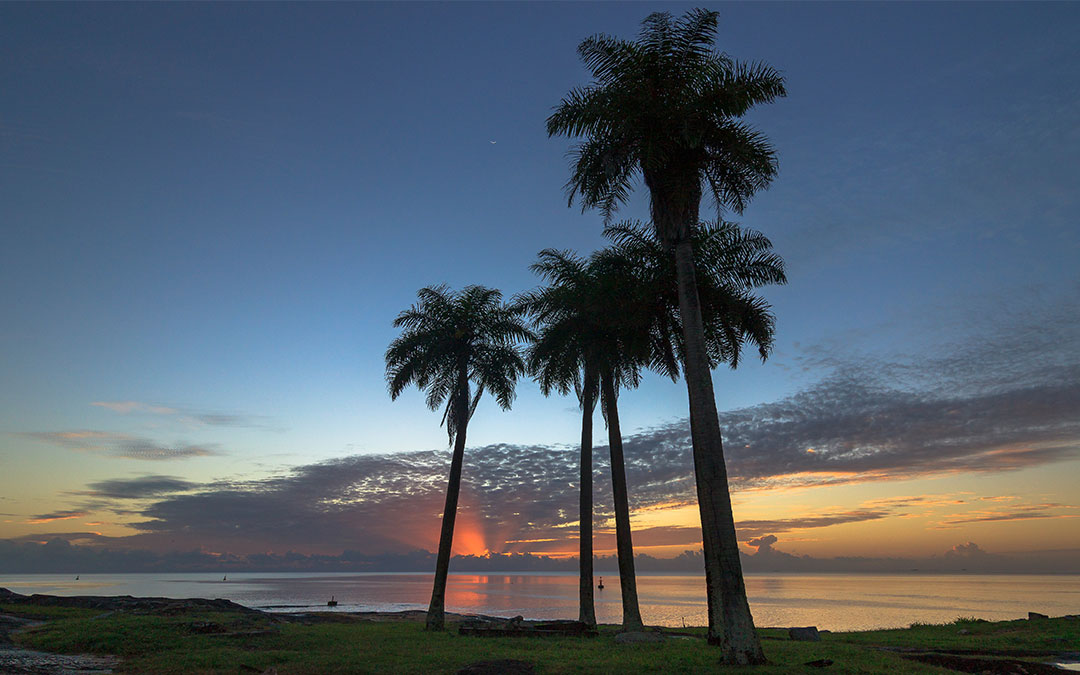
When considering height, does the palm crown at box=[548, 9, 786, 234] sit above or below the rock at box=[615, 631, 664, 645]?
above

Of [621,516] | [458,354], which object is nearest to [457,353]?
[458,354]

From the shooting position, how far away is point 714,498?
1877cm

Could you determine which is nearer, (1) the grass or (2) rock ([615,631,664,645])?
(1) the grass

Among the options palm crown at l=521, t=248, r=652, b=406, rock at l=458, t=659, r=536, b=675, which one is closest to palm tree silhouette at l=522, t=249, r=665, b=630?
palm crown at l=521, t=248, r=652, b=406

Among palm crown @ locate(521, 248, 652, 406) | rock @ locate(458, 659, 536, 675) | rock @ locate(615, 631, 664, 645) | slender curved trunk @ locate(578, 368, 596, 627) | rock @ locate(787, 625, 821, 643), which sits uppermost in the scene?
palm crown @ locate(521, 248, 652, 406)

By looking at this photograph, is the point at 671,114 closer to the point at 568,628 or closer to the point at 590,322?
the point at 590,322

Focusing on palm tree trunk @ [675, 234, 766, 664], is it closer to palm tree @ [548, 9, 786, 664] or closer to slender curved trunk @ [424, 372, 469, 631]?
palm tree @ [548, 9, 786, 664]

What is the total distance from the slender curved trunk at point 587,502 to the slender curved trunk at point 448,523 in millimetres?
7051

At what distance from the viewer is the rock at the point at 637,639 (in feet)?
77.8

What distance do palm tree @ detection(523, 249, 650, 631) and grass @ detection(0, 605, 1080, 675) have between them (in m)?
3.98

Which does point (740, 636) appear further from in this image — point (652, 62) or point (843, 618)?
point (843, 618)

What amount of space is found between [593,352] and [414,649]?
50.3ft

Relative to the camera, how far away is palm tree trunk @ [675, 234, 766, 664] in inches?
680

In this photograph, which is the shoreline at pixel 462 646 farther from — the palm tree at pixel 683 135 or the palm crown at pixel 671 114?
the palm crown at pixel 671 114
